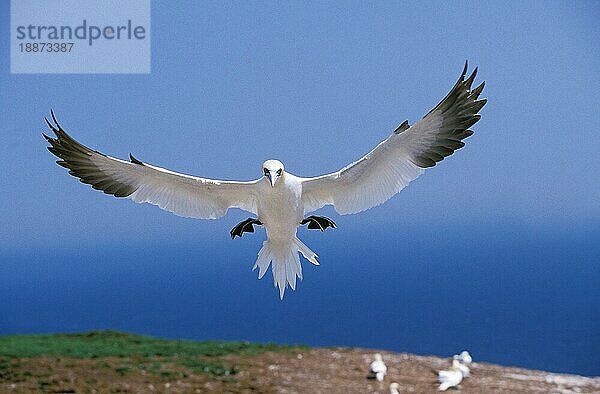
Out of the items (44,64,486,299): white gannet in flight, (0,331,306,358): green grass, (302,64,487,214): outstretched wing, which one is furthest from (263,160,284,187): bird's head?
(0,331,306,358): green grass

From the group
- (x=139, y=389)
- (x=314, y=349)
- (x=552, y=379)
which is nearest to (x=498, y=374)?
(x=552, y=379)

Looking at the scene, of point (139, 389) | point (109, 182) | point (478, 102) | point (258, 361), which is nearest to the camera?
point (478, 102)

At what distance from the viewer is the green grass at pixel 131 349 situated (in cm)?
470

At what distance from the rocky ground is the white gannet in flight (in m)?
2.27

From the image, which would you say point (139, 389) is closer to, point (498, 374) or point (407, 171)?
point (498, 374)

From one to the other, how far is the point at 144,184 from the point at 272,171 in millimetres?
546

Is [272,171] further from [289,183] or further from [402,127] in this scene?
[402,127]

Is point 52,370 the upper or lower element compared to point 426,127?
lower

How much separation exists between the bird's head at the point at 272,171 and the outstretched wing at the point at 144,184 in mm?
262

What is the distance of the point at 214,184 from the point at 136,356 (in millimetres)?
2878

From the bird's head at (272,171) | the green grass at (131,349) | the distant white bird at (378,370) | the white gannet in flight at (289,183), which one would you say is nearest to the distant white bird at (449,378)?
the distant white bird at (378,370)

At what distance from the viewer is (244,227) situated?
7.14 feet

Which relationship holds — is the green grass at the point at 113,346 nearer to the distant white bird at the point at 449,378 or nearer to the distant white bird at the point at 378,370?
the distant white bird at the point at 378,370

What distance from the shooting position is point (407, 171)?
2.21m
